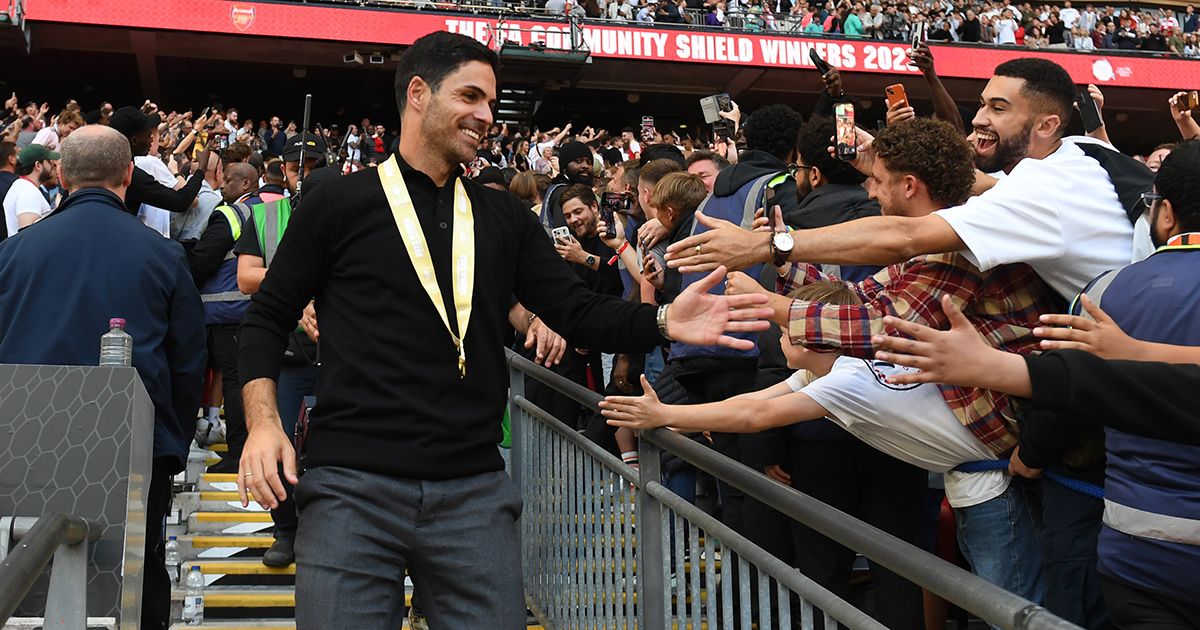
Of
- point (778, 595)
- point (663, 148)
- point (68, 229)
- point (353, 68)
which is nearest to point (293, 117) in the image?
point (353, 68)

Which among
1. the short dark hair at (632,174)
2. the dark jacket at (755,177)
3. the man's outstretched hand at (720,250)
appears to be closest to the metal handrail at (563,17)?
the short dark hair at (632,174)

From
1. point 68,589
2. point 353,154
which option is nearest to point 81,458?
point 68,589

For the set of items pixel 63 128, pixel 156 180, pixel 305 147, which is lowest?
pixel 156 180

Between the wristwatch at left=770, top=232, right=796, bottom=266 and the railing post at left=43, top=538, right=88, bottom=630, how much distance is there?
65.6 inches

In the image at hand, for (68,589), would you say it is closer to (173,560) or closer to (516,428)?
(516,428)

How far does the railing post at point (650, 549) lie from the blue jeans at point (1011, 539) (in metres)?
0.80

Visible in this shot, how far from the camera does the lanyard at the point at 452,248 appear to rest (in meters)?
2.66

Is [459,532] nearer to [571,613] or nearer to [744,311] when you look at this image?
[744,311]

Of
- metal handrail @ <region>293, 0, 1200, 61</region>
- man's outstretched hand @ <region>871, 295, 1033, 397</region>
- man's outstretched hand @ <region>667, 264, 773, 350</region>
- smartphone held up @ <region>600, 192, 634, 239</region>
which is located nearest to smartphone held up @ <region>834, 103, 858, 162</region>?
man's outstretched hand @ <region>667, 264, 773, 350</region>

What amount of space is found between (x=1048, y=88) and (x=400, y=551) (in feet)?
6.89

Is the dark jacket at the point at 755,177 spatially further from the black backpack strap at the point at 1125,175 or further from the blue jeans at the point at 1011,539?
the blue jeans at the point at 1011,539

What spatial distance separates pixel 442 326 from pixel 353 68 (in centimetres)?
2505

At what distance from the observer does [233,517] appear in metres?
5.70

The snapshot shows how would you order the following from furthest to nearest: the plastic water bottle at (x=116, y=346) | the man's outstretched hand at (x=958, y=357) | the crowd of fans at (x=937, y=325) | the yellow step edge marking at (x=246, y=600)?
the yellow step edge marking at (x=246, y=600) < the plastic water bottle at (x=116, y=346) < the crowd of fans at (x=937, y=325) < the man's outstretched hand at (x=958, y=357)
